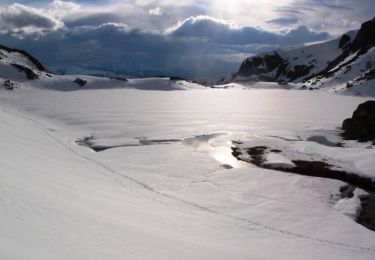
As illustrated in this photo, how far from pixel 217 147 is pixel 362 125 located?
14.7 m

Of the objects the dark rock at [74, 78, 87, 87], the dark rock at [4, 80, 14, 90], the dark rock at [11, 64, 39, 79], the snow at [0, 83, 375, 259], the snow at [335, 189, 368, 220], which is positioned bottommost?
the snow at [335, 189, 368, 220]

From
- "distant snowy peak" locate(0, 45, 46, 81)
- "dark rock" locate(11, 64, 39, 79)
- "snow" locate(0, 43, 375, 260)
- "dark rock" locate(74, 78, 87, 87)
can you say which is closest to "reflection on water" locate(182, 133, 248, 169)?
"snow" locate(0, 43, 375, 260)

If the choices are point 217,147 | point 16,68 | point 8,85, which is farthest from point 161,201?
point 16,68

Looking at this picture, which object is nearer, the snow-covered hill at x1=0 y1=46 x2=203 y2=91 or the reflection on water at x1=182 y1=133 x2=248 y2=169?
the reflection on water at x1=182 y1=133 x2=248 y2=169

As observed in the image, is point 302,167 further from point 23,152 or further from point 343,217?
point 23,152

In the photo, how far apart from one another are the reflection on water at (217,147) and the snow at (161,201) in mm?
166

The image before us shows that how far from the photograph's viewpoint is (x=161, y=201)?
2066 cm

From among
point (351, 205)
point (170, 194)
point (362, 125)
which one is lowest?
point (351, 205)

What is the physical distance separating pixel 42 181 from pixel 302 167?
64.8ft

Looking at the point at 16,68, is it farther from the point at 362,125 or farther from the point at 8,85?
the point at 362,125

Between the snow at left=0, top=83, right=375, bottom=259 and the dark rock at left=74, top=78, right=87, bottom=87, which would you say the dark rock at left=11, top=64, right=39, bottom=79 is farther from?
the snow at left=0, top=83, right=375, bottom=259

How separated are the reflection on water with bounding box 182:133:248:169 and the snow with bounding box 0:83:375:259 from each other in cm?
17

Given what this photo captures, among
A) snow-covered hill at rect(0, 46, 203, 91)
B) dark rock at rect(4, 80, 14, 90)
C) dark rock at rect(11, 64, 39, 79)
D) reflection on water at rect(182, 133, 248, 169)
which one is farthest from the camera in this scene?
dark rock at rect(11, 64, 39, 79)

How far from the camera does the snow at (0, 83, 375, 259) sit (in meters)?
10.3
